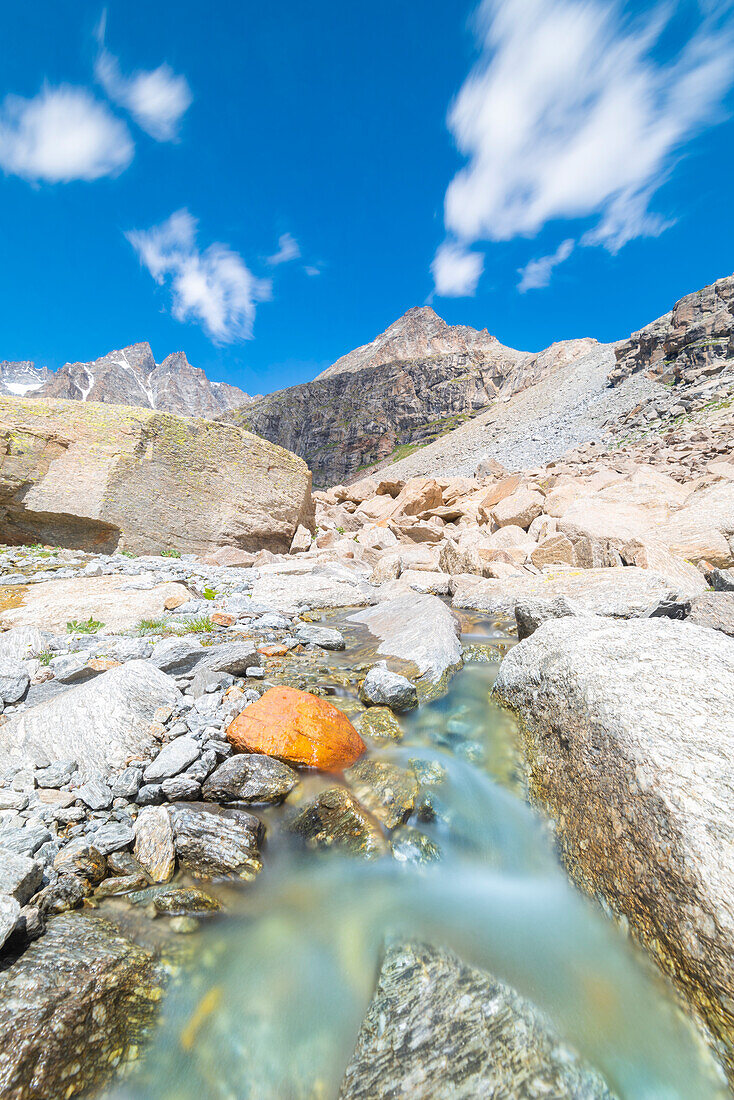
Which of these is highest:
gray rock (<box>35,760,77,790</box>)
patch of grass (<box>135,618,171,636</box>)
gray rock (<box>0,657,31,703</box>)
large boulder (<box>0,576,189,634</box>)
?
large boulder (<box>0,576,189,634</box>)

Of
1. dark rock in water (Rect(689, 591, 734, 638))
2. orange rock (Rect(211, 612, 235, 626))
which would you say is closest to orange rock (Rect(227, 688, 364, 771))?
orange rock (Rect(211, 612, 235, 626))

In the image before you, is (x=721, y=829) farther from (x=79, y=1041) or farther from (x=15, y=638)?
(x=15, y=638)

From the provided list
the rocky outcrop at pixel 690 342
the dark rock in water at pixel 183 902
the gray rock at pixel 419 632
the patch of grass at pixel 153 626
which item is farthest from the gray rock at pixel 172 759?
the rocky outcrop at pixel 690 342

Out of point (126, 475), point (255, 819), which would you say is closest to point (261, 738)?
point (255, 819)

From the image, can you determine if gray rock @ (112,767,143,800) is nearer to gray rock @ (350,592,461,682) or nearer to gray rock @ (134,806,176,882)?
gray rock @ (134,806,176,882)

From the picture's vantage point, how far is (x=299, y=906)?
2641 millimetres

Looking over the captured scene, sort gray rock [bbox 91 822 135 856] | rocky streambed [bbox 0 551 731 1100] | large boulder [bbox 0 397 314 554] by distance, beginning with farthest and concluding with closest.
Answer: large boulder [bbox 0 397 314 554]
gray rock [bbox 91 822 135 856]
rocky streambed [bbox 0 551 731 1100]

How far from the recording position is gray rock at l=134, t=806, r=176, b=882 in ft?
8.71

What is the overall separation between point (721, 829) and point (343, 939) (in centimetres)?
217

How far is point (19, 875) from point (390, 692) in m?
3.39

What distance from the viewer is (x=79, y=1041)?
1.76 m

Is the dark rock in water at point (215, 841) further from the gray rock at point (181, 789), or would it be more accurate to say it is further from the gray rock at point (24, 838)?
the gray rock at point (24, 838)

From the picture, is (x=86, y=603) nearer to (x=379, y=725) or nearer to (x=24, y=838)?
(x=24, y=838)

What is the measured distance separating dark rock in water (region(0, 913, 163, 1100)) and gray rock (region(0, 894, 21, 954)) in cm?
16
